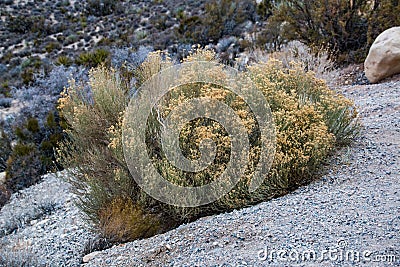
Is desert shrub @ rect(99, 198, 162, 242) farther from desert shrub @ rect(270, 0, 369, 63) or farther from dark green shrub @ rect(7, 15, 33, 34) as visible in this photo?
dark green shrub @ rect(7, 15, 33, 34)

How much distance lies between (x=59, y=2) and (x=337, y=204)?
2665 cm

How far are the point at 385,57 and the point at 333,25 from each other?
2.58 meters

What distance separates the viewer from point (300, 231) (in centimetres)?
320

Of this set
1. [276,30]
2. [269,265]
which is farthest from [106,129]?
[276,30]

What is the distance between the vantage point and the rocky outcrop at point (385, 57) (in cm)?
729

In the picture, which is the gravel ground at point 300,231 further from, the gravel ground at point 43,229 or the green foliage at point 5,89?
the green foliage at point 5,89

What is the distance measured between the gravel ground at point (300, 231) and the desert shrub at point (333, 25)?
4.74 m

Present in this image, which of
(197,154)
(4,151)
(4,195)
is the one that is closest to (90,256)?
(197,154)

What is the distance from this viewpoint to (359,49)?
9.36 meters

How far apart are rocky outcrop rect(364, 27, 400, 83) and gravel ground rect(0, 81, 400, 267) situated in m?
2.49

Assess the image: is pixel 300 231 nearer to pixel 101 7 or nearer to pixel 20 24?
pixel 20 24

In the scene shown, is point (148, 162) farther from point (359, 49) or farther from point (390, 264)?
point (359, 49)

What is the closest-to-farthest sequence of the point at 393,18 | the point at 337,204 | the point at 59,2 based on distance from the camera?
the point at 337,204 < the point at 393,18 < the point at 59,2

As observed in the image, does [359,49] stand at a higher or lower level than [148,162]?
lower
